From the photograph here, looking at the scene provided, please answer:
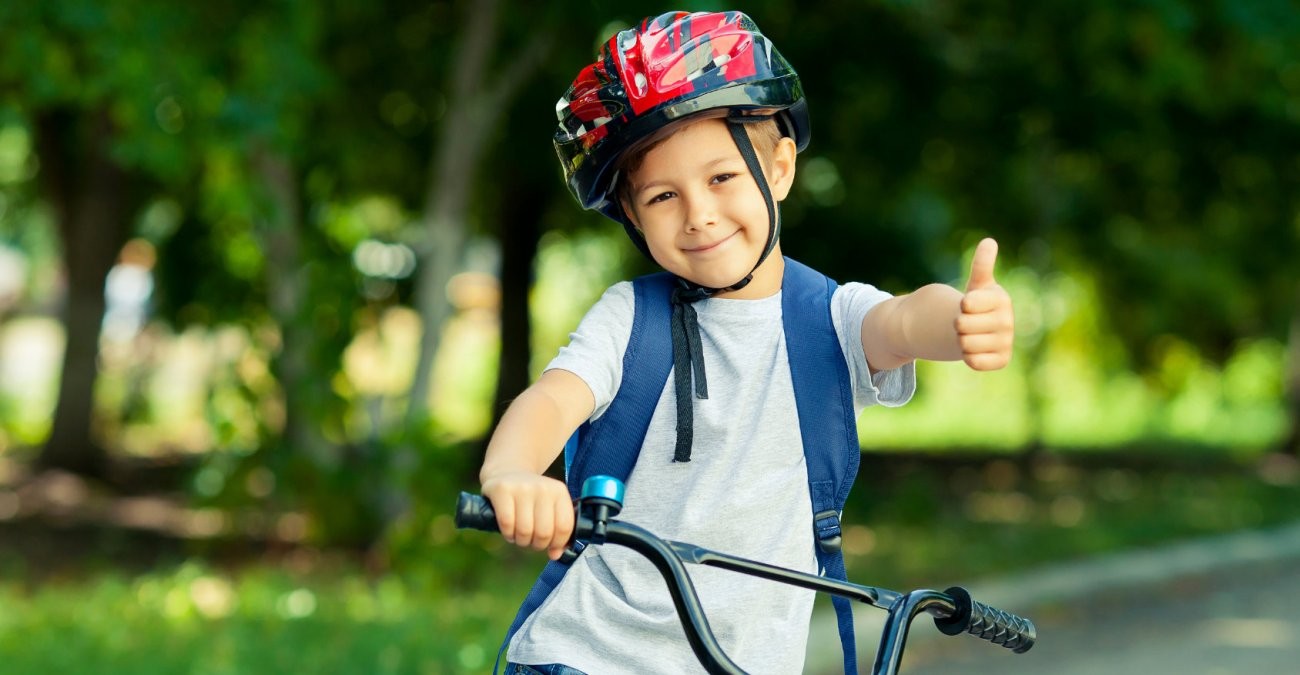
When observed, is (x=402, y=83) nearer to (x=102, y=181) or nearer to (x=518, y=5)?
(x=518, y=5)

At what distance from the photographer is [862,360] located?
2299mm

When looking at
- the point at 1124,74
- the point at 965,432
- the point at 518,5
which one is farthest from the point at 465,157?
the point at 965,432

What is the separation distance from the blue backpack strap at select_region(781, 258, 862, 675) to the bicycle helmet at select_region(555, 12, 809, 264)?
0.68ft

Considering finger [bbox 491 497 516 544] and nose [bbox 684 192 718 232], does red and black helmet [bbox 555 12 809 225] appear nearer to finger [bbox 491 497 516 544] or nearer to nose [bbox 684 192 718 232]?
nose [bbox 684 192 718 232]

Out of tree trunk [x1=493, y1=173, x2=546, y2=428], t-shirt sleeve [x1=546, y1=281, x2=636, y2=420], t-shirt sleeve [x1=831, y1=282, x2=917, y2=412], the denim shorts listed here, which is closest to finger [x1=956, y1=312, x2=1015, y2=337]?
t-shirt sleeve [x1=831, y1=282, x2=917, y2=412]

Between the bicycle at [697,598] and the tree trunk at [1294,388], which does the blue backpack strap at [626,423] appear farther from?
the tree trunk at [1294,388]

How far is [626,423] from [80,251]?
46.0 ft

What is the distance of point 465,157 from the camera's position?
30.5ft

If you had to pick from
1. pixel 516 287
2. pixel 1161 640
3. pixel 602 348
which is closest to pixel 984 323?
pixel 602 348

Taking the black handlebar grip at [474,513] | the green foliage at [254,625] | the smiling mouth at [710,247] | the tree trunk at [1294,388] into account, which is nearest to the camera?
the black handlebar grip at [474,513]

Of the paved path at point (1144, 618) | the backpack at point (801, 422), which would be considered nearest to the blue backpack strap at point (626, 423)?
the backpack at point (801, 422)

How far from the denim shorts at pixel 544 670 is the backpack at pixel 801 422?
5 centimetres

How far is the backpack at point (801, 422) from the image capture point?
2.24 metres

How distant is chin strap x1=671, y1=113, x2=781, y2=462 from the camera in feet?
7.30
